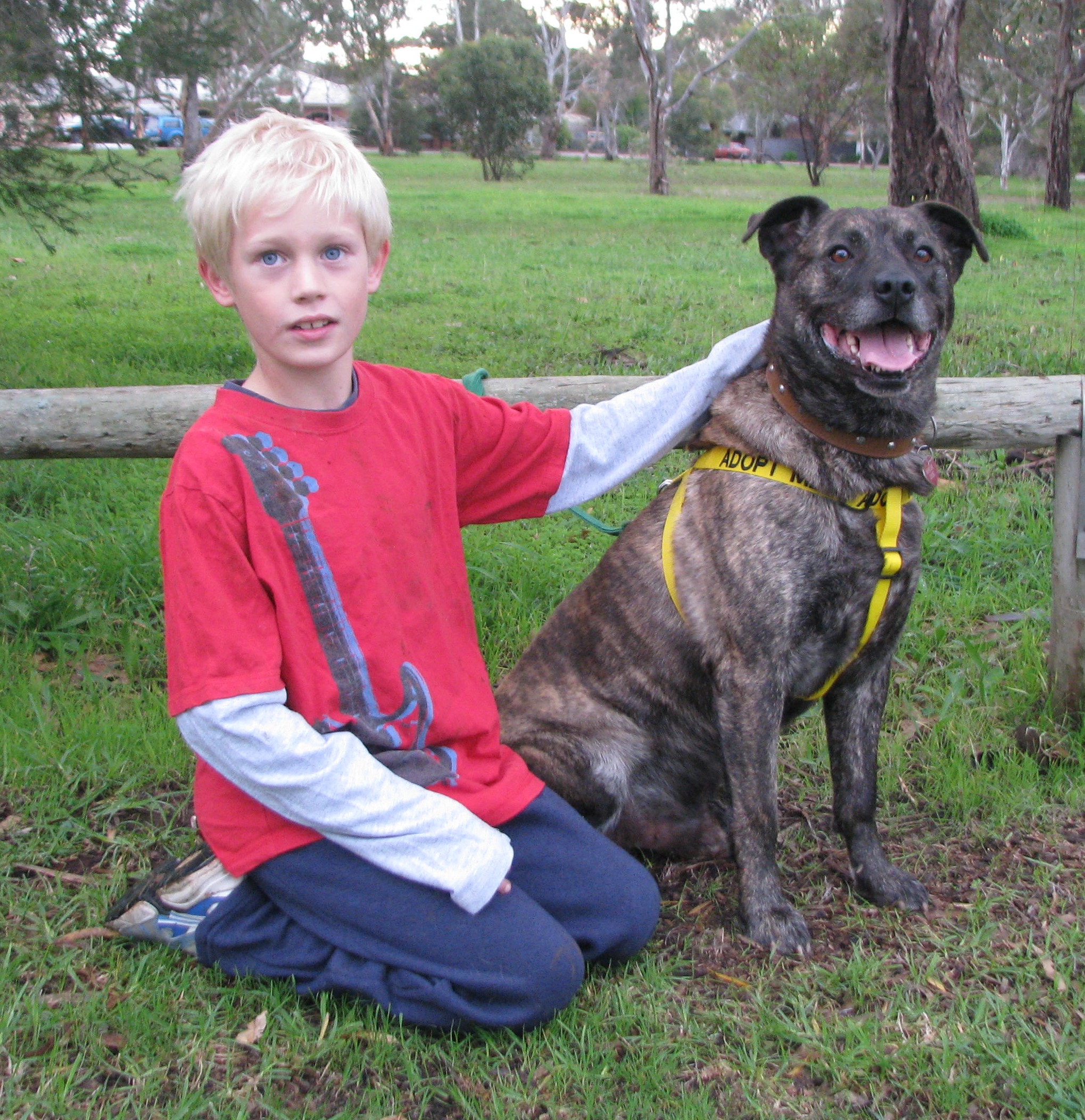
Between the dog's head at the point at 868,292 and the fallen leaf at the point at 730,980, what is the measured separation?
144 centimetres

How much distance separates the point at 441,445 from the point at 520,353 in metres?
4.84

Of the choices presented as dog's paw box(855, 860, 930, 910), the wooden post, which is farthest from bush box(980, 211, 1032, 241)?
dog's paw box(855, 860, 930, 910)

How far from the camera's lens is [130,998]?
2.44 metres

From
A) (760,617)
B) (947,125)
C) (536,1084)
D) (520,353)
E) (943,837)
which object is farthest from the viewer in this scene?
(947,125)

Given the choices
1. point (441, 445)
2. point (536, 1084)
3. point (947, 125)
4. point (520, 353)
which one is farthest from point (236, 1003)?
point (947, 125)

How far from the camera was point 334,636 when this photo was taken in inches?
94.4

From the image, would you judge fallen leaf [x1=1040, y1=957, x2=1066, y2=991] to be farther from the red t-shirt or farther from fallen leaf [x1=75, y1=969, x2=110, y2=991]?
fallen leaf [x1=75, y1=969, x2=110, y2=991]

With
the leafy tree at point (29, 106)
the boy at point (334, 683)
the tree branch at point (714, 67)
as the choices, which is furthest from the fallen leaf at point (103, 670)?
the tree branch at point (714, 67)

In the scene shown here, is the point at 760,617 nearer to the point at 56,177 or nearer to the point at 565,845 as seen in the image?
the point at 565,845

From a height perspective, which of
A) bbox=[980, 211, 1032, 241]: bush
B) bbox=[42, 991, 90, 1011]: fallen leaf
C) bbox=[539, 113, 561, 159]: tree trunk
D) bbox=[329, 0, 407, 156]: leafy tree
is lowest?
bbox=[42, 991, 90, 1011]: fallen leaf

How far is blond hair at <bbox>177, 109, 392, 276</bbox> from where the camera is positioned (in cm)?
226

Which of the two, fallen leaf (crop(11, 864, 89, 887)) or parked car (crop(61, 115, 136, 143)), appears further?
parked car (crop(61, 115, 136, 143))

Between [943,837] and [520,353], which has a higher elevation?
[520,353]

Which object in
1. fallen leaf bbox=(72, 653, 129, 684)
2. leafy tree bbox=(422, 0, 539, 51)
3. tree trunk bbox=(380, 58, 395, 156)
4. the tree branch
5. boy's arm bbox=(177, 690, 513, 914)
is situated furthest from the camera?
leafy tree bbox=(422, 0, 539, 51)
